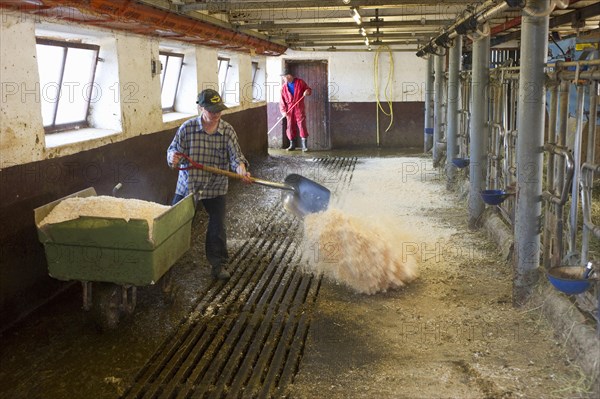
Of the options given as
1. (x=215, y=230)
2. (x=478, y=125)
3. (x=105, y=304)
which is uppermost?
(x=478, y=125)

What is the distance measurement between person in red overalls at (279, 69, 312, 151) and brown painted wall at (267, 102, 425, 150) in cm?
51

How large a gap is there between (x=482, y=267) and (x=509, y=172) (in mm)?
1115

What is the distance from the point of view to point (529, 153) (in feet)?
16.8

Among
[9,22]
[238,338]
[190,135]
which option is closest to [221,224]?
[190,135]

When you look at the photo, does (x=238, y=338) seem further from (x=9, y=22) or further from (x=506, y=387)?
(x=9, y=22)

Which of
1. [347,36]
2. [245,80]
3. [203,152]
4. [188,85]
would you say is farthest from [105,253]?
[245,80]

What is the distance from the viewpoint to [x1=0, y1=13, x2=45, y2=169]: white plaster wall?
511 centimetres

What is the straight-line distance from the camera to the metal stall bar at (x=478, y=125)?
7.64m

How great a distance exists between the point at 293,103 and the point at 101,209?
40.5 ft

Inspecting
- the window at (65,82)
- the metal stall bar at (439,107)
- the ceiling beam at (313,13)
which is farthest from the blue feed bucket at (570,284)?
the metal stall bar at (439,107)

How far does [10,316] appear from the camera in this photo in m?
5.14

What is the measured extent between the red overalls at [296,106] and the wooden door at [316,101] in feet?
2.86

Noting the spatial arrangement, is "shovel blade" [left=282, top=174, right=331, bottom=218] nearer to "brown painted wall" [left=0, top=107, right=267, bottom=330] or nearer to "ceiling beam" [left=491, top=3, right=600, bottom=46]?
"brown painted wall" [left=0, top=107, right=267, bottom=330]

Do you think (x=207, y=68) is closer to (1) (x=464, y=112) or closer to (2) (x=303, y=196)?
(1) (x=464, y=112)
